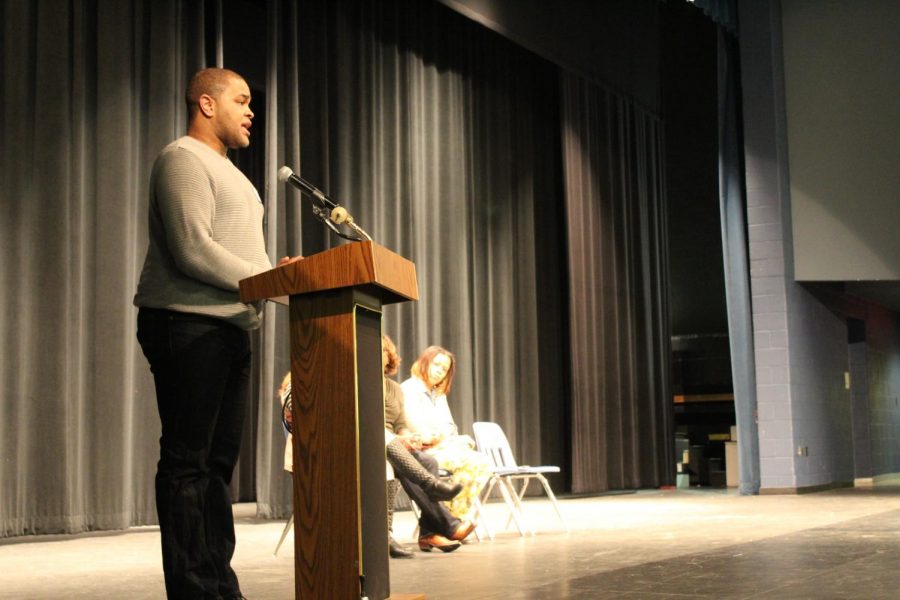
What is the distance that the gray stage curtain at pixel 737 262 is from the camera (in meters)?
9.12

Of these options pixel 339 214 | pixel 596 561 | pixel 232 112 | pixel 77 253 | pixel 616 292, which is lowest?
pixel 596 561

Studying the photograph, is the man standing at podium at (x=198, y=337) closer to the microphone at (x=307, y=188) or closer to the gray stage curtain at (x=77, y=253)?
the microphone at (x=307, y=188)

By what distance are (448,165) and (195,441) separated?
6415mm

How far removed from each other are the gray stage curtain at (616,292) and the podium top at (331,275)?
7305mm

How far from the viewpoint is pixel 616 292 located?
10.0m

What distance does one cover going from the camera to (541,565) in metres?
3.90

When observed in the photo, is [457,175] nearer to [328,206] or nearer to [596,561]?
[596,561]

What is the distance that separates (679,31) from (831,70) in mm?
3852

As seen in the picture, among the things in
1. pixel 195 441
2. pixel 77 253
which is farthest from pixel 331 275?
pixel 77 253

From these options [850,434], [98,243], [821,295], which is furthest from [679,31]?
[98,243]

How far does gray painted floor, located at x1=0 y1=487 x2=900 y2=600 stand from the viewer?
316 centimetres

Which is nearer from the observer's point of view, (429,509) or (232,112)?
(232,112)

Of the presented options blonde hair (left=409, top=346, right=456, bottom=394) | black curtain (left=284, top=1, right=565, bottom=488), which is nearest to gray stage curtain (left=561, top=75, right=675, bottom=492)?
black curtain (left=284, top=1, right=565, bottom=488)

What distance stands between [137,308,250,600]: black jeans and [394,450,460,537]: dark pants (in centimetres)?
223
